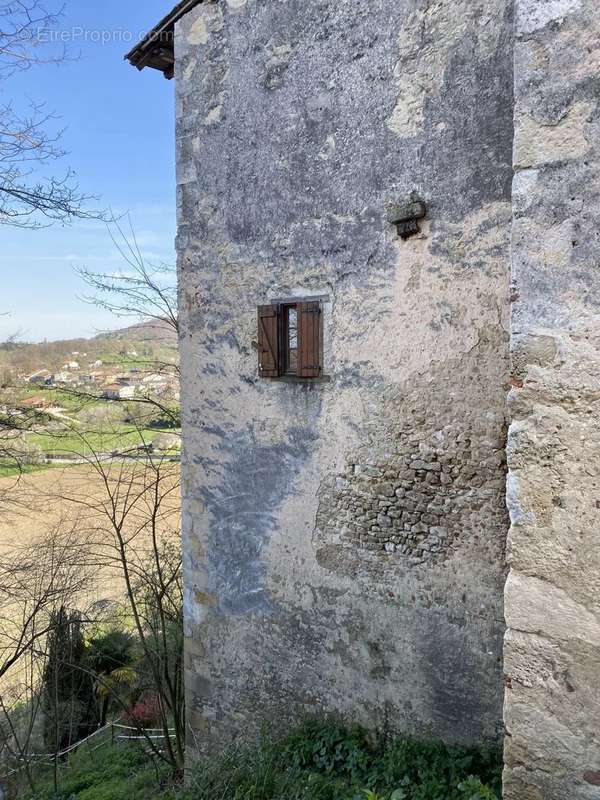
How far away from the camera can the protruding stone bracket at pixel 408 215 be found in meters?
4.03

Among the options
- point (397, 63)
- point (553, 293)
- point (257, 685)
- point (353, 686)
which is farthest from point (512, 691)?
point (397, 63)

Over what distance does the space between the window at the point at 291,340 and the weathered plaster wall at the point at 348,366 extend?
0.40 ft

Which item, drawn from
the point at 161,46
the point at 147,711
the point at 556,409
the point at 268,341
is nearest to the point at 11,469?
the point at 268,341

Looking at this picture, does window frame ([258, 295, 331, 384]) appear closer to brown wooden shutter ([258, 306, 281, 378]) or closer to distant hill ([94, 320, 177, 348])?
brown wooden shutter ([258, 306, 281, 378])

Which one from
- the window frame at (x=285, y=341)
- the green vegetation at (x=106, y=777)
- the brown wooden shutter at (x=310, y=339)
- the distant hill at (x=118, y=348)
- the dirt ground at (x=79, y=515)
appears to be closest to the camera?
the brown wooden shutter at (x=310, y=339)

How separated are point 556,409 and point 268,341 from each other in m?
3.19

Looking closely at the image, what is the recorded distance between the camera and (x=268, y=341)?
4.88 m

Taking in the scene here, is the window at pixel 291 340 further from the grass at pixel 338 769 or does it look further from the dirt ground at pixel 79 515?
the dirt ground at pixel 79 515

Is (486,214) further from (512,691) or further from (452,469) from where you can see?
(512,691)

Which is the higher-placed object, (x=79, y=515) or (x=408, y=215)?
(x=408, y=215)

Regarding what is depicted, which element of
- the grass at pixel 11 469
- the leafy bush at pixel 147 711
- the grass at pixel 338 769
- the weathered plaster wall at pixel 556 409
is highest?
the weathered plaster wall at pixel 556 409

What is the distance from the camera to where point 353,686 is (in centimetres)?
457

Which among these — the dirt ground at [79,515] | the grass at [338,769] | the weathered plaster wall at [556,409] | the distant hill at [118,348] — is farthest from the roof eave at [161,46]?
the grass at [338,769]

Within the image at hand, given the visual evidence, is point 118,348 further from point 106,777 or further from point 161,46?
point 106,777
